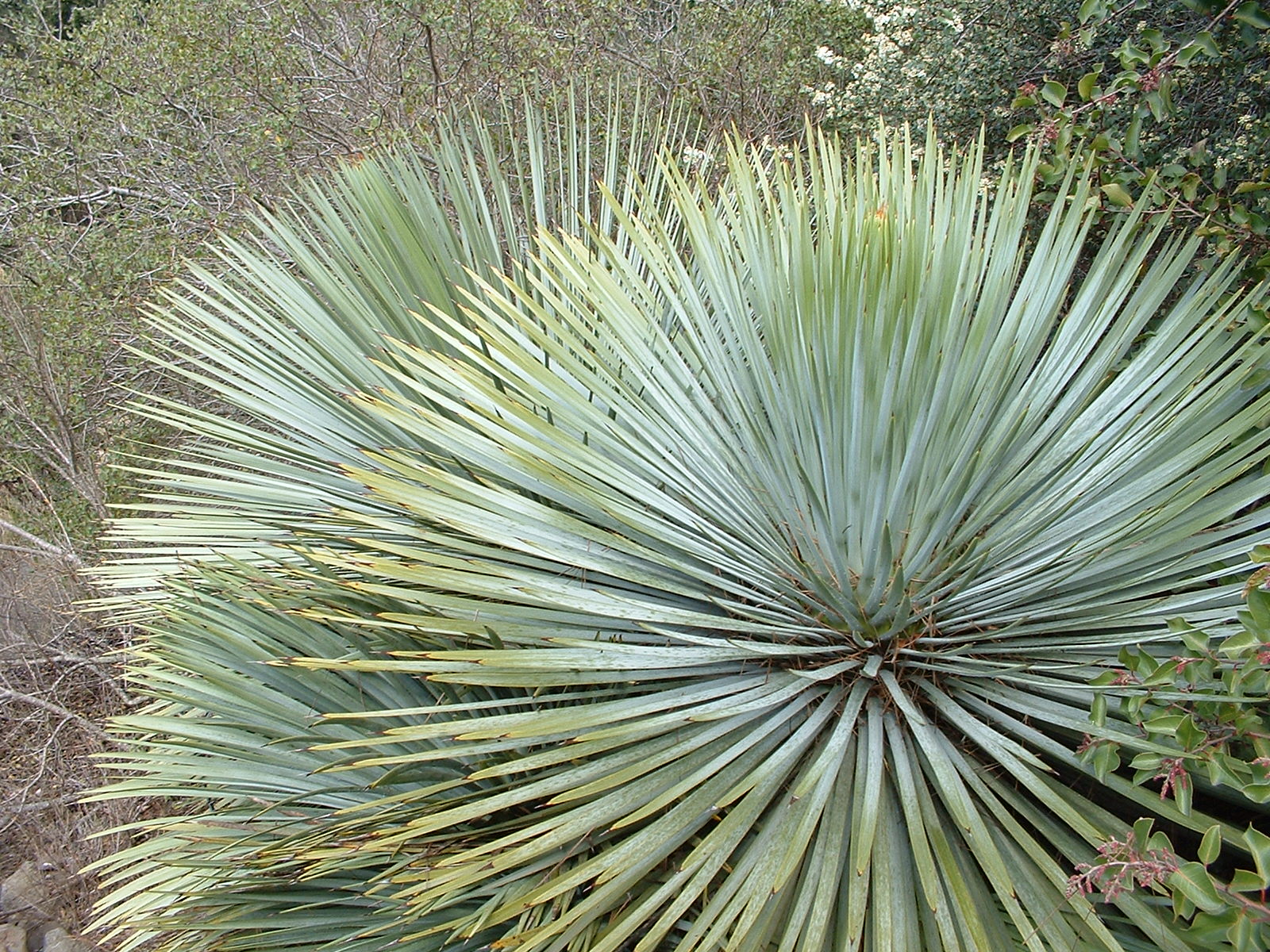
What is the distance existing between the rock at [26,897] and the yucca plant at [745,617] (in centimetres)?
285

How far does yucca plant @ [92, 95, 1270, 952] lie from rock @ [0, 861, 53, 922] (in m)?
2.85

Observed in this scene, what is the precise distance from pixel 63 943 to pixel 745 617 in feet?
13.7

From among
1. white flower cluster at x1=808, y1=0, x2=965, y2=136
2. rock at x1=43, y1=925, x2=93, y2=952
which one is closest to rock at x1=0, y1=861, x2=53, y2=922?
rock at x1=43, y1=925, x2=93, y2=952

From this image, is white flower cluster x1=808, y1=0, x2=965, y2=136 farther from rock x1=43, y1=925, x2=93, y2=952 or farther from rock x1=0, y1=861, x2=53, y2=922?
rock x1=0, y1=861, x2=53, y2=922

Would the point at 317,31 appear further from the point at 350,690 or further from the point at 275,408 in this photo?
the point at 350,690

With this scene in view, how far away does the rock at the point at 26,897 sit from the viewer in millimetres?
4621

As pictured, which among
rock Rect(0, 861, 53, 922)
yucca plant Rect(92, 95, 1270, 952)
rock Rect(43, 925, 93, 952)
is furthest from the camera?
rock Rect(0, 861, 53, 922)

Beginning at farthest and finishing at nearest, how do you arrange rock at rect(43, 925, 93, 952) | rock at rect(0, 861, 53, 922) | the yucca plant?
rock at rect(0, 861, 53, 922) → rock at rect(43, 925, 93, 952) → the yucca plant

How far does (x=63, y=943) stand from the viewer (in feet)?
14.5

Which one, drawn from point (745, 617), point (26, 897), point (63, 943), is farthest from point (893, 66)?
point (26, 897)

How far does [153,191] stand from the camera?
6461 millimetres

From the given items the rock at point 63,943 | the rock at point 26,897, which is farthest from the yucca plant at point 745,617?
the rock at point 26,897

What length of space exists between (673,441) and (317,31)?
5.67 m

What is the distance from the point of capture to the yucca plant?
5.14 ft
